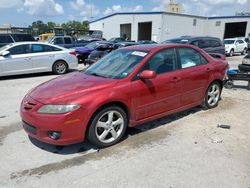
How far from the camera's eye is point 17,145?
13.7ft

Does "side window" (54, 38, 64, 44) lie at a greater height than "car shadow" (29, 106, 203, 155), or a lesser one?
greater

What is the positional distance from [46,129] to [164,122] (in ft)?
8.08

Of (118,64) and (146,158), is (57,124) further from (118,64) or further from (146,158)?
(118,64)

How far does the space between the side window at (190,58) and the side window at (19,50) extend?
7.36m

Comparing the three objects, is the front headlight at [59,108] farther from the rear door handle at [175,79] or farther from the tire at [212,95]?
the tire at [212,95]

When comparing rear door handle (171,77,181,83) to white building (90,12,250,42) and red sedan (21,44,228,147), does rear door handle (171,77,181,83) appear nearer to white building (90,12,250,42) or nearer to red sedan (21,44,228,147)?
red sedan (21,44,228,147)

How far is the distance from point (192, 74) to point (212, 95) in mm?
1187

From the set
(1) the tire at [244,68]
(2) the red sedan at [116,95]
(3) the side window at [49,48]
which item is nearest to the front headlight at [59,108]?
(2) the red sedan at [116,95]

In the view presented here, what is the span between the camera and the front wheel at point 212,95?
18.9ft

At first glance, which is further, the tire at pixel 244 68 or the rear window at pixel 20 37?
the rear window at pixel 20 37

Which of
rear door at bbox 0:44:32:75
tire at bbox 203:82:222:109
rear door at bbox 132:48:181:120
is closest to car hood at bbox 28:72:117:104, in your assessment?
rear door at bbox 132:48:181:120

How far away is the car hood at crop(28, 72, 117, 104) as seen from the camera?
3652 millimetres

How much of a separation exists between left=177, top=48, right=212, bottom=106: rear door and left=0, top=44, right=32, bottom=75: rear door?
23.9 feet

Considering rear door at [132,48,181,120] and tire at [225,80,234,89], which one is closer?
rear door at [132,48,181,120]
